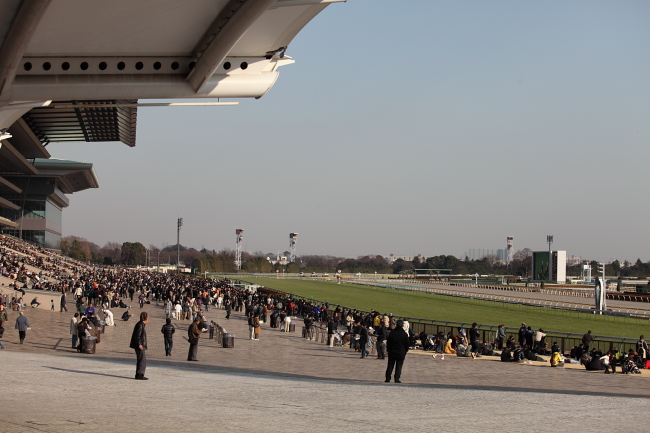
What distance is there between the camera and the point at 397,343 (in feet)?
39.8

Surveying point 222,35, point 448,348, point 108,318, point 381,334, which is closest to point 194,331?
point 381,334

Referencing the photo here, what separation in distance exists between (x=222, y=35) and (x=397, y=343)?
6789 millimetres

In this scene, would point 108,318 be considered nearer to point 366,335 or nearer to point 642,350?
point 366,335

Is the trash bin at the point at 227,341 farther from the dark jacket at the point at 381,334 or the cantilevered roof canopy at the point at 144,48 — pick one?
the cantilevered roof canopy at the point at 144,48

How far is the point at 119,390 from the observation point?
32.2 feet

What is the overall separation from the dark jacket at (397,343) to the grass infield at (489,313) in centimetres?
2517

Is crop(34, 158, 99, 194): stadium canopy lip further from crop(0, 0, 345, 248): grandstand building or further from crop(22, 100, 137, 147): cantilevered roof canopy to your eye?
crop(0, 0, 345, 248): grandstand building

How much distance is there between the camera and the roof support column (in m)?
7.57

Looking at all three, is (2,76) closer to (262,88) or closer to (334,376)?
(262,88)

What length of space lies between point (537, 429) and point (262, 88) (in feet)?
19.6

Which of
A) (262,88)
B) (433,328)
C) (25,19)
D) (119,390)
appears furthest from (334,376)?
(433,328)

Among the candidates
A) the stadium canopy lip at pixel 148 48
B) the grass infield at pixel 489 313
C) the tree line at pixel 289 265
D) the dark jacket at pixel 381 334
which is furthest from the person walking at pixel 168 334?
the tree line at pixel 289 265

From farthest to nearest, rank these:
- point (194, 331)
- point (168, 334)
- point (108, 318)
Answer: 1. point (108, 318)
2. point (168, 334)
3. point (194, 331)

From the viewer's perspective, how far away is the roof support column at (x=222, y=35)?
24.8 ft
